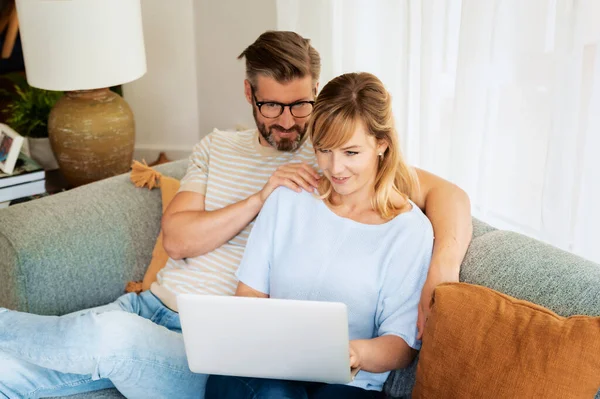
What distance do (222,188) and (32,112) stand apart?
1.38 m

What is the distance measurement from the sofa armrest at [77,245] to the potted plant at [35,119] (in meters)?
1.01

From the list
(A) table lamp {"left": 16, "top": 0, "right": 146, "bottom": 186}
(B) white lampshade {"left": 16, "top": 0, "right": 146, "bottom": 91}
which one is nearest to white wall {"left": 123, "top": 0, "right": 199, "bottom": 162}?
(A) table lamp {"left": 16, "top": 0, "right": 146, "bottom": 186}

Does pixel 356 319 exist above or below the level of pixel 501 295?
below

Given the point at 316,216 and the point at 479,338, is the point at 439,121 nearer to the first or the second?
the point at 316,216

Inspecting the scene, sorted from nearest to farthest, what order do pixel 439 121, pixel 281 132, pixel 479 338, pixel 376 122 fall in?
pixel 479 338
pixel 376 122
pixel 281 132
pixel 439 121

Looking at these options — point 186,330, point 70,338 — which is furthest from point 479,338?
point 70,338

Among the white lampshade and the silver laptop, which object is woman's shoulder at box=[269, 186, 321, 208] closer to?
the silver laptop

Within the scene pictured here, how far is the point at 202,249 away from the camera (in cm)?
172

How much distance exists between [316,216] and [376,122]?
9.8 inches

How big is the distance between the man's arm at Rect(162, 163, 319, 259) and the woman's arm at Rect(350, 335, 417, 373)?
385 millimetres

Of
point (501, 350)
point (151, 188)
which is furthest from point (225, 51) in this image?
point (501, 350)

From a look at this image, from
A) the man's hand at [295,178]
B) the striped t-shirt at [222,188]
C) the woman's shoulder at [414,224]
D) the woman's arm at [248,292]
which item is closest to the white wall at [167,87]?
the striped t-shirt at [222,188]

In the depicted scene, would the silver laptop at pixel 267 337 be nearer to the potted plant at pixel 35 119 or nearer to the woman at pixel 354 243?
the woman at pixel 354 243

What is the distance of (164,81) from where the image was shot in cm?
311
